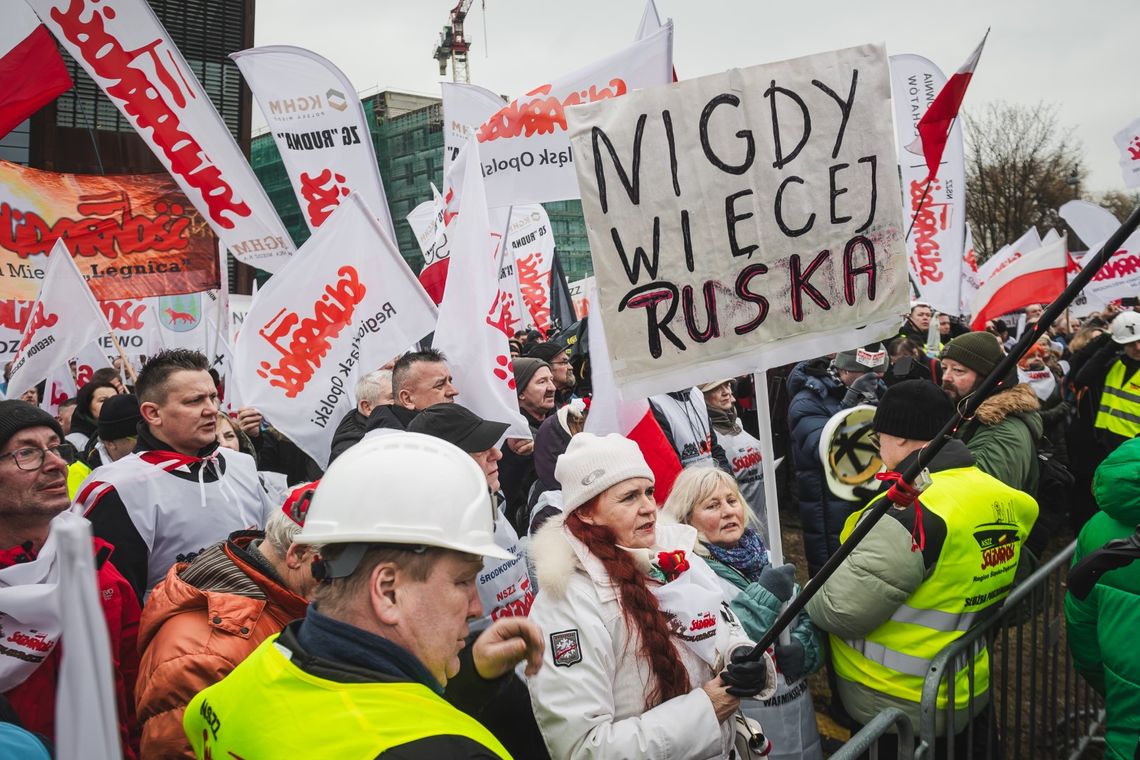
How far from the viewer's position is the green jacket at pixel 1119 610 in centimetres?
284

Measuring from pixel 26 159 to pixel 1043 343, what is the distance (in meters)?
21.7

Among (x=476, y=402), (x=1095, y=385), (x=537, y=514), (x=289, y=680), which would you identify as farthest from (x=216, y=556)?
(x=1095, y=385)

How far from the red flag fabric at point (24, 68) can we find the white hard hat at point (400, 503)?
4140 millimetres

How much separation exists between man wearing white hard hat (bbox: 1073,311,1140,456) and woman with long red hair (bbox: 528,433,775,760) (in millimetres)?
5381

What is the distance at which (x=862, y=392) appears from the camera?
6.23 meters

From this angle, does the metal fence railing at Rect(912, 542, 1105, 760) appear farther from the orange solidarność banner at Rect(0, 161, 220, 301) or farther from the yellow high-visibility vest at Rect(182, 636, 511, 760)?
the orange solidarność banner at Rect(0, 161, 220, 301)

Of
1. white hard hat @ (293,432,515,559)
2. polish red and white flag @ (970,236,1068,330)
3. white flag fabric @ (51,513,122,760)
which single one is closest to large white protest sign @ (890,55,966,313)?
polish red and white flag @ (970,236,1068,330)

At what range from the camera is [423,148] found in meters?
57.6

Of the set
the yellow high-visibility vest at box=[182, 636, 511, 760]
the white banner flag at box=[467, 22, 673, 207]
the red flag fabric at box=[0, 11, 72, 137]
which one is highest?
the red flag fabric at box=[0, 11, 72, 137]

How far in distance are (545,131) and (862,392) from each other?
2985 millimetres

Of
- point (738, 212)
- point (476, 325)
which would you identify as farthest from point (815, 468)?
point (738, 212)

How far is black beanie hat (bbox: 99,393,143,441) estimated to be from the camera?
14.7 feet

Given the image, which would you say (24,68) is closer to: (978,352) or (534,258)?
(978,352)

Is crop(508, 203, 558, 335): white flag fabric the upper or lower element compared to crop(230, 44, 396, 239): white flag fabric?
lower
